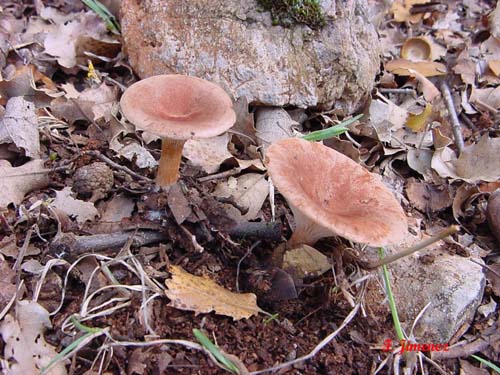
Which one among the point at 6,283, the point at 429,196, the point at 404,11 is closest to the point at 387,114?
the point at 429,196

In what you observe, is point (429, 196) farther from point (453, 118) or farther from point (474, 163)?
point (453, 118)

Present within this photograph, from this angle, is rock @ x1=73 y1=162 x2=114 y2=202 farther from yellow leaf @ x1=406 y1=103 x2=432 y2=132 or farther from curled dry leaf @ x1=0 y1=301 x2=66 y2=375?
yellow leaf @ x1=406 y1=103 x2=432 y2=132

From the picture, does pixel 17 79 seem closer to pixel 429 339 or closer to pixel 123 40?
pixel 123 40

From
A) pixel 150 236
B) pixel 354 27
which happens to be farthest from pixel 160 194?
pixel 354 27

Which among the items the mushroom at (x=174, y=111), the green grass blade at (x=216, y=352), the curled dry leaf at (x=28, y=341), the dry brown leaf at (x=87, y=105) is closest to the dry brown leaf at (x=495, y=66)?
the mushroom at (x=174, y=111)

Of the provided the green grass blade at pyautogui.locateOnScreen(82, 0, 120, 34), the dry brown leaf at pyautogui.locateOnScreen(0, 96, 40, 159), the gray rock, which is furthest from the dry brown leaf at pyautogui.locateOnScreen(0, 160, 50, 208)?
the gray rock

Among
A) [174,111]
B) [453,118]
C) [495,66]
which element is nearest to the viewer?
[174,111]

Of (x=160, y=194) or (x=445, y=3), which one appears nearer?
(x=160, y=194)
